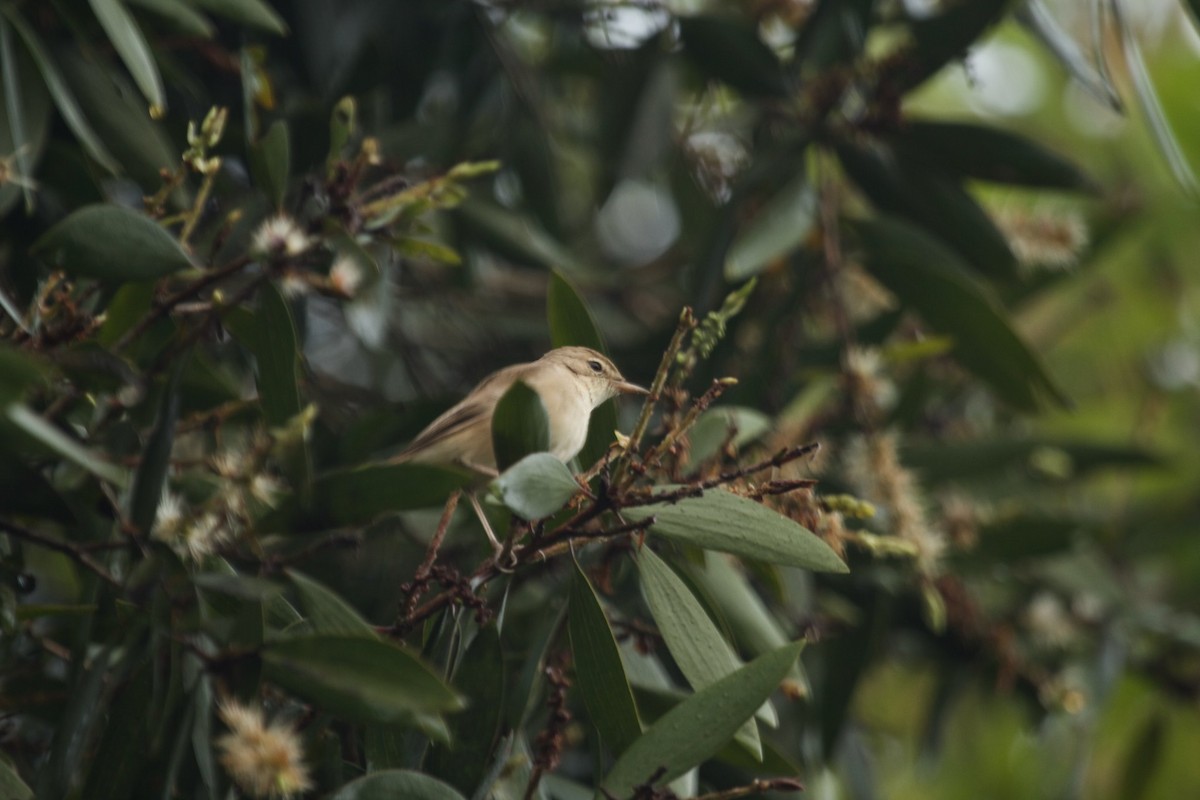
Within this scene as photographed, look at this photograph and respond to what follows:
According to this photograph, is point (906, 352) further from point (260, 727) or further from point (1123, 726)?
point (1123, 726)

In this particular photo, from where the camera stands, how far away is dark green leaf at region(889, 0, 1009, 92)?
10.5ft

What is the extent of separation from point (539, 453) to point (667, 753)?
50 centimetres

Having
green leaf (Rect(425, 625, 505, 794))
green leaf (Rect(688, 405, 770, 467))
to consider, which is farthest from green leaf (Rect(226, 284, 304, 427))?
green leaf (Rect(688, 405, 770, 467))

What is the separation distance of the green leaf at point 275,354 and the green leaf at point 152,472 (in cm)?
24

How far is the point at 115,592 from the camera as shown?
190 centimetres

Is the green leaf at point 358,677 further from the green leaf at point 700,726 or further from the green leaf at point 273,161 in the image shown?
the green leaf at point 273,161

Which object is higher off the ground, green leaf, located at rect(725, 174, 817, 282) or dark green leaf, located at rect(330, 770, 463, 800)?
green leaf, located at rect(725, 174, 817, 282)

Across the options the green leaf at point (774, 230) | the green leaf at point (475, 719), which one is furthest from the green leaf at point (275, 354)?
the green leaf at point (774, 230)

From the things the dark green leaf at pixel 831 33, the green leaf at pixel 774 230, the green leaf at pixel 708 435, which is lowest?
the green leaf at pixel 708 435

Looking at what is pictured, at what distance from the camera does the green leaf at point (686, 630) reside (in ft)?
6.31

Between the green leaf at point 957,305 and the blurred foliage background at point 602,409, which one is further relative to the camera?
the green leaf at point 957,305

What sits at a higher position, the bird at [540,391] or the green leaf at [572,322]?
the green leaf at [572,322]

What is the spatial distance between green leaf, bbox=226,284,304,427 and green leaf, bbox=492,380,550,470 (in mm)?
422

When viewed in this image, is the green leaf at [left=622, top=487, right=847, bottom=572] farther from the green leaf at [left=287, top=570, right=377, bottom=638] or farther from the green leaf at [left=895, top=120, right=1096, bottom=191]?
the green leaf at [left=895, top=120, right=1096, bottom=191]
